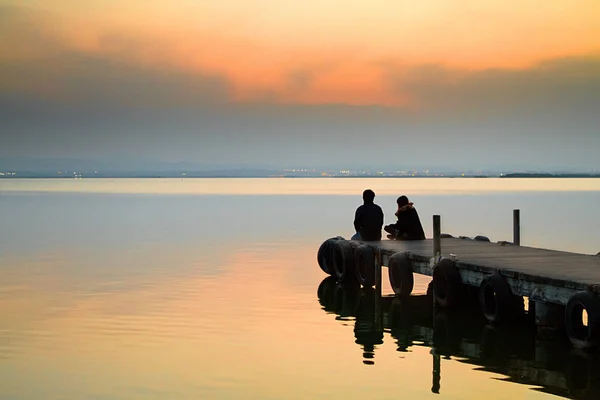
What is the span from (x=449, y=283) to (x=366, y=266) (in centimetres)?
523

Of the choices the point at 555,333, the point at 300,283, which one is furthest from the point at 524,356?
the point at 300,283

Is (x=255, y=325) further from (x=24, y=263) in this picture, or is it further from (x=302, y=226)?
(x=302, y=226)

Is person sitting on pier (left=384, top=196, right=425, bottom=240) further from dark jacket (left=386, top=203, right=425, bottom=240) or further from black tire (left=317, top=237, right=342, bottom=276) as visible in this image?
black tire (left=317, top=237, right=342, bottom=276)

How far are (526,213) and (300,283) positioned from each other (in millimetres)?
52134

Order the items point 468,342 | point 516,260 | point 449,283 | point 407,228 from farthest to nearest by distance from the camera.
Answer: point 407,228 → point 449,283 → point 516,260 → point 468,342

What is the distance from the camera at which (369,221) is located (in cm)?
2731

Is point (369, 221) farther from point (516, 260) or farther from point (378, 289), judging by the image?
point (516, 260)

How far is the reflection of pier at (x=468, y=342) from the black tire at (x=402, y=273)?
1.14 ft

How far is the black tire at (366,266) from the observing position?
2589 cm

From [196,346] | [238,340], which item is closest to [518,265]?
[238,340]

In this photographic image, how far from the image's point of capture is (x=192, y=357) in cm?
1636

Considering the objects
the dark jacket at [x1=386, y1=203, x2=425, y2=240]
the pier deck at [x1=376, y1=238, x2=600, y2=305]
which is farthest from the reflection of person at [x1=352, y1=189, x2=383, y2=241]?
the pier deck at [x1=376, y1=238, x2=600, y2=305]

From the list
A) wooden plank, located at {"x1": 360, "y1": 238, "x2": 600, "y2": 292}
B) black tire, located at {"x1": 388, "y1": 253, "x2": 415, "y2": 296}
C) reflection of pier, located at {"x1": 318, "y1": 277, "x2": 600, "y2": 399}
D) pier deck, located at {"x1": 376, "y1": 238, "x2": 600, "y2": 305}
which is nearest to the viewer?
reflection of pier, located at {"x1": 318, "y1": 277, "x2": 600, "y2": 399}

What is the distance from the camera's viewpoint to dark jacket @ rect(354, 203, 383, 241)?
27.4 m
